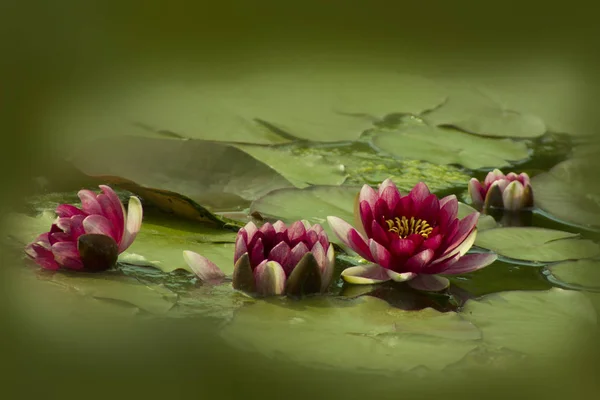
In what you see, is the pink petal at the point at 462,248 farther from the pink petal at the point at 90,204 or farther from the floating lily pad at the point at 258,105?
the floating lily pad at the point at 258,105

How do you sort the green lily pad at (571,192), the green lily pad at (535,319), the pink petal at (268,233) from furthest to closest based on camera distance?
the green lily pad at (571,192)
the pink petal at (268,233)
the green lily pad at (535,319)

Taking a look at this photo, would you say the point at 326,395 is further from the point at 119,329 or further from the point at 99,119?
the point at 99,119

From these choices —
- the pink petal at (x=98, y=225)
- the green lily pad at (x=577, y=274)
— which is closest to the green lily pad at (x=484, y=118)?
the green lily pad at (x=577, y=274)

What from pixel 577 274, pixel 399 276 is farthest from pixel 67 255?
pixel 577 274

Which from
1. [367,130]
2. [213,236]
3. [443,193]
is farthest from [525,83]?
[213,236]

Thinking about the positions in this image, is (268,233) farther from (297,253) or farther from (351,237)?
(351,237)

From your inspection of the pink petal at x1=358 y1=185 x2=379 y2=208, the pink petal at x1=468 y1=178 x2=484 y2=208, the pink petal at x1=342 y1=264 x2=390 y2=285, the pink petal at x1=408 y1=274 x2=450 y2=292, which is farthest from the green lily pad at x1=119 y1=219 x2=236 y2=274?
the pink petal at x1=468 y1=178 x2=484 y2=208
